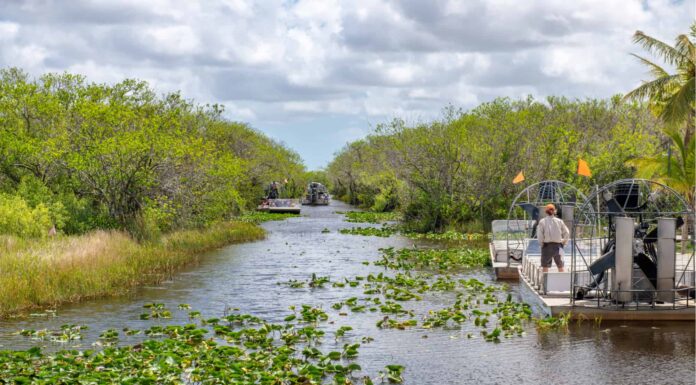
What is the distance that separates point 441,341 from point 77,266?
12.1 metres

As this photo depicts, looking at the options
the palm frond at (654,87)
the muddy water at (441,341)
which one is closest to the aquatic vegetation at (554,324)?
the muddy water at (441,341)

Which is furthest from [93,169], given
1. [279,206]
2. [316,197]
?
[316,197]

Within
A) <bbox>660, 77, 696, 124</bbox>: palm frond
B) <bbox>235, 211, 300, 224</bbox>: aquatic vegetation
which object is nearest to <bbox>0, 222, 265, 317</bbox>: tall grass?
<bbox>660, 77, 696, 124</bbox>: palm frond

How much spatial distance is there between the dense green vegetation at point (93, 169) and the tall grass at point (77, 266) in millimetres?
1799

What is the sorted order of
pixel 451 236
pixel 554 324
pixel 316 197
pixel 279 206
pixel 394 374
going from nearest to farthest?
pixel 394 374
pixel 554 324
pixel 451 236
pixel 279 206
pixel 316 197

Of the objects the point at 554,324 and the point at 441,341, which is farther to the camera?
the point at 554,324

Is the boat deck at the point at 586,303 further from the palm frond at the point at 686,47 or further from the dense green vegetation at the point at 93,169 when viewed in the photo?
the dense green vegetation at the point at 93,169

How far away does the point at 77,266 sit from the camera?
25016 millimetres

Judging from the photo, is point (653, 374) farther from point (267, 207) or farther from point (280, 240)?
point (267, 207)

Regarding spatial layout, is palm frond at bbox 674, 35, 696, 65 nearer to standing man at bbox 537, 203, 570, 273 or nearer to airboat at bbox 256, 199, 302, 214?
standing man at bbox 537, 203, 570, 273

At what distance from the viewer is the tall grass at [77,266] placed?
22.1 metres

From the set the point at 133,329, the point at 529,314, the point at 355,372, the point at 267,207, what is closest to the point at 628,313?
the point at 529,314

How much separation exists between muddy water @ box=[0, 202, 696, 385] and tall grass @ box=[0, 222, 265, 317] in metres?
0.84

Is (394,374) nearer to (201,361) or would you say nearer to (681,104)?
(201,361)
